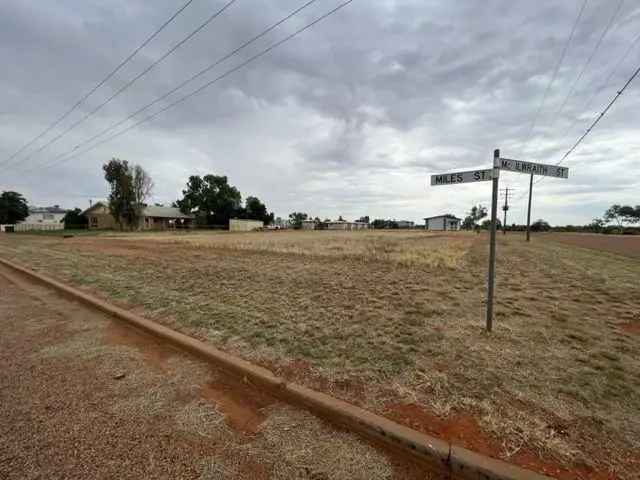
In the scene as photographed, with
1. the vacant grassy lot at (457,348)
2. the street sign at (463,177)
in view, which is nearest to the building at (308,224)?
the vacant grassy lot at (457,348)

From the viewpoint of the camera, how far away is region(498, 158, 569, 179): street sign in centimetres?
377

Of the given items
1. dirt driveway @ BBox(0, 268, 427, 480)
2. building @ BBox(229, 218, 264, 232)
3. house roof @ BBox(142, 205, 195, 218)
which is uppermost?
house roof @ BBox(142, 205, 195, 218)

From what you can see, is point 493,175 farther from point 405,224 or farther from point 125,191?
point 405,224

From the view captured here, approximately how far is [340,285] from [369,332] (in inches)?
128

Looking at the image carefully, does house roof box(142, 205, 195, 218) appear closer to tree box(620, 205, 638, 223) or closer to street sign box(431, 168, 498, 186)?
street sign box(431, 168, 498, 186)

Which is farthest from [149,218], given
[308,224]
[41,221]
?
[308,224]

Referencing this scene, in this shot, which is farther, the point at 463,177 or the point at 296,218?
the point at 296,218

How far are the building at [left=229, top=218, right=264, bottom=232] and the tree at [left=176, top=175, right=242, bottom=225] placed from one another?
A: 4.03m

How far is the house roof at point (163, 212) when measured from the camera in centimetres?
6481

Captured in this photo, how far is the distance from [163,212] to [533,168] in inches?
3004

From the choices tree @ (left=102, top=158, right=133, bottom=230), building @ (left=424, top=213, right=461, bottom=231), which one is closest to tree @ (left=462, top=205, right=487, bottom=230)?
building @ (left=424, top=213, right=461, bottom=231)

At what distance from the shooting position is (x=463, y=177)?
A: 3932 millimetres

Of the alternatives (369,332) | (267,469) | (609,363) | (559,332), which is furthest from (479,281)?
(267,469)

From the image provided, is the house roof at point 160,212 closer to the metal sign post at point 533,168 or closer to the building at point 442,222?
the metal sign post at point 533,168
